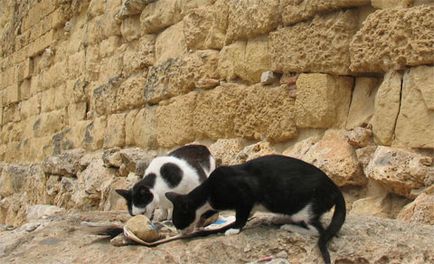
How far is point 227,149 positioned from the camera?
5016mm

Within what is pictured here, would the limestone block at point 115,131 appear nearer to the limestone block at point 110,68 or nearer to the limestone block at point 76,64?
the limestone block at point 110,68

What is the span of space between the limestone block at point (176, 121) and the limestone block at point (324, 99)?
1511 millimetres

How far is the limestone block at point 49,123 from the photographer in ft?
28.7

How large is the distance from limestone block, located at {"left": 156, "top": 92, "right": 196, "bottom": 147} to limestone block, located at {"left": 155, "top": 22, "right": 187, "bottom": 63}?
1.45 ft

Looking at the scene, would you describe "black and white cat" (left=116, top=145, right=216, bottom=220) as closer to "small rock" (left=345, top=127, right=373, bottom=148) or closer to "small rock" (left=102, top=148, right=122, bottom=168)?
"small rock" (left=345, top=127, right=373, bottom=148)

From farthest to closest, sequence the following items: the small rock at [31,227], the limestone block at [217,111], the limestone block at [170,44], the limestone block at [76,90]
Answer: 1. the limestone block at [76,90]
2. the limestone block at [170,44]
3. the limestone block at [217,111]
4. the small rock at [31,227]

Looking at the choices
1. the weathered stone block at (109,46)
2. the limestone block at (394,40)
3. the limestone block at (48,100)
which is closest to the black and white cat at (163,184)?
the limestone block at (394,40)

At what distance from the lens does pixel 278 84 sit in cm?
463

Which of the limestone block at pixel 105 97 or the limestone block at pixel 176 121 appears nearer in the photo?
the limestone block at pixel 176 121

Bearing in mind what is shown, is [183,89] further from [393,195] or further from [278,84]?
[393,195]

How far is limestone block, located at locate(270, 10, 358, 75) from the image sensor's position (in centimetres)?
404

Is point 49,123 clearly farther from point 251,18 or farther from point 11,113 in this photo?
point 251,18

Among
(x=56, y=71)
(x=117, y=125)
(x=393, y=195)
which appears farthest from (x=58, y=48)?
(x=393, y=195)

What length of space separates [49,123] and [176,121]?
149 inches
